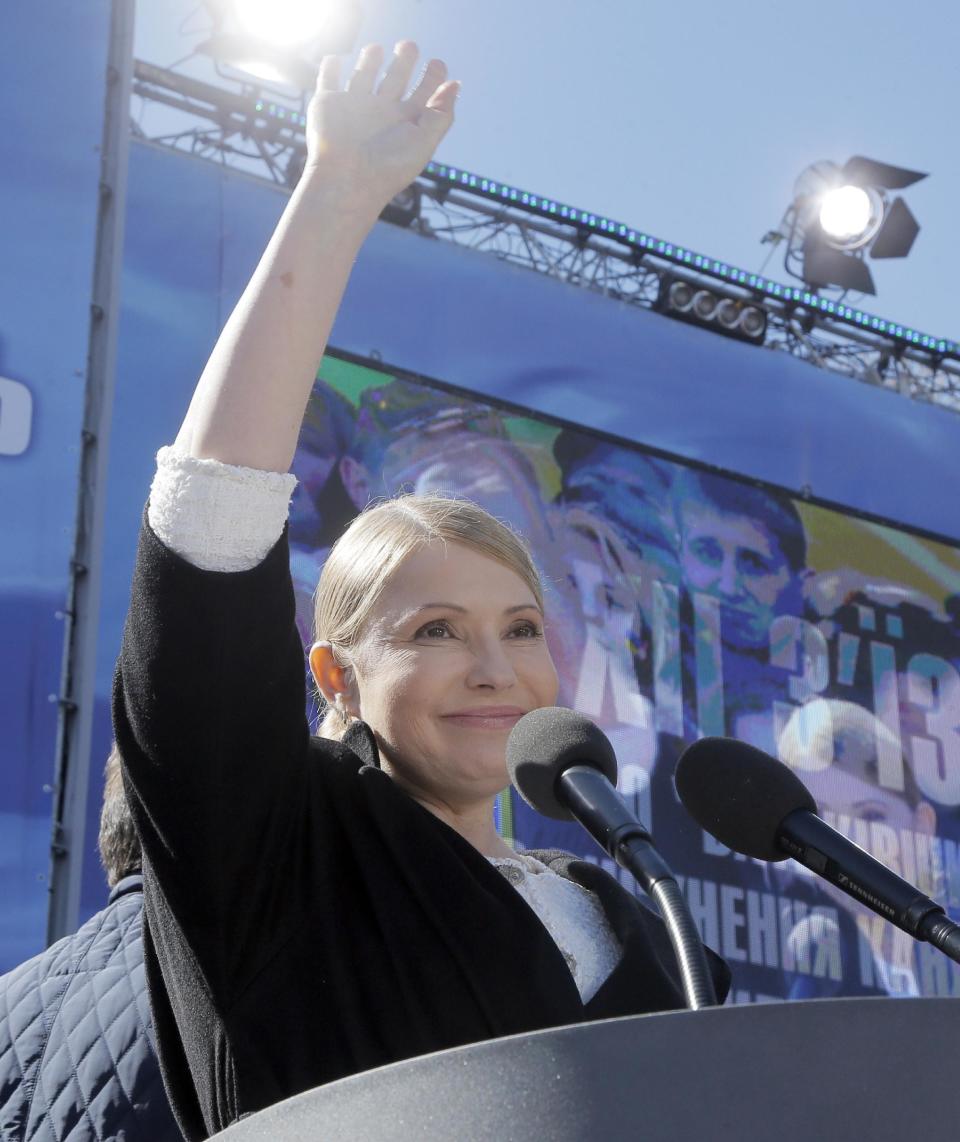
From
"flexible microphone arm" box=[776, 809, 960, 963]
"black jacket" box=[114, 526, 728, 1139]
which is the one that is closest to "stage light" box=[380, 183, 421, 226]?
"black jacket" box=[114, 526, 728, 1139]

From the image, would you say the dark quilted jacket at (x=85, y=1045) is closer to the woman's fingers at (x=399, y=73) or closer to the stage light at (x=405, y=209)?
the woman's fingers at (x=399, y=73)

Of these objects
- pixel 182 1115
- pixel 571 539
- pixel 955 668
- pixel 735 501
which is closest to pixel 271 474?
pixel 182 1115

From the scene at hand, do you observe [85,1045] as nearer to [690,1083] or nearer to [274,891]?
[274,891]

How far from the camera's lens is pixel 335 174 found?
121 centimetres

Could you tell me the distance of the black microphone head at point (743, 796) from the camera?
1.13 m

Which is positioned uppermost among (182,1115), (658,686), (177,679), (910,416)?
(910,416)

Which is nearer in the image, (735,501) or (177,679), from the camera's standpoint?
(177,679)

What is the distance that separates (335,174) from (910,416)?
16.5ft

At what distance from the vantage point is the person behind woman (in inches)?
43.8

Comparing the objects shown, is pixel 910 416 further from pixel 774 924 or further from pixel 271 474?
pixel 271 474

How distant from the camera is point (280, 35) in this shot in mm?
5223

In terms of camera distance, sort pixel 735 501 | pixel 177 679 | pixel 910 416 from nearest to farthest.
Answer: pixel 177 679, pixel 735 501, pixel 910 416

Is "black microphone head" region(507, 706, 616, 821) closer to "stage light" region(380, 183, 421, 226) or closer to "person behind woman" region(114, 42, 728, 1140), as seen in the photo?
"person behind woman" region(114, 42, 728, 1140)

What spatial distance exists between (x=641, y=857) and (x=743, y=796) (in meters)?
0.13
